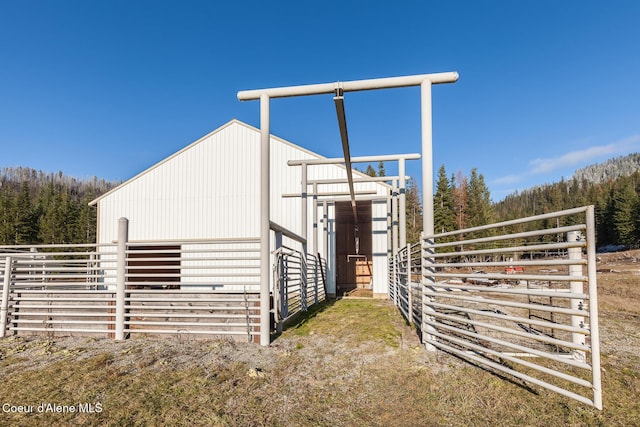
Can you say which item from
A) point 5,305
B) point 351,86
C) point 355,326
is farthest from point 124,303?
point 351,86

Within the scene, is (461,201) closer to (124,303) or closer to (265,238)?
(265,238)

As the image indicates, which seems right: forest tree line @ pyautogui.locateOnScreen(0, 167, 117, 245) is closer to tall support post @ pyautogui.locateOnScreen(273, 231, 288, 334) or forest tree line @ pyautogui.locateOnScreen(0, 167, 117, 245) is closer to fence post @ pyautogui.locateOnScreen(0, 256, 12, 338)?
fence post @ pyautogui.locateOnScreen(0, 256, 12, 338)

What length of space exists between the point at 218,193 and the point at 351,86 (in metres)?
8.78

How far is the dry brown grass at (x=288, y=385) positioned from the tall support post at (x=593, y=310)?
0.23 meters

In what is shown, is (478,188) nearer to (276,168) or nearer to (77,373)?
(276,168)

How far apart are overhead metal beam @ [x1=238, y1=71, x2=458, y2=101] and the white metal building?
21.9ft

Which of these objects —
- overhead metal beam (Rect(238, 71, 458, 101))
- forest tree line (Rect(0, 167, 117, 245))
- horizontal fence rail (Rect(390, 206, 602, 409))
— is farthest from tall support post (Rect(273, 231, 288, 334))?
forest tree line (Rect(0, 167, 117, 245))

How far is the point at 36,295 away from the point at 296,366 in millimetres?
4453

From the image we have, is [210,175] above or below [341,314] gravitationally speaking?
above

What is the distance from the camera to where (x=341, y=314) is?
20.9 ft

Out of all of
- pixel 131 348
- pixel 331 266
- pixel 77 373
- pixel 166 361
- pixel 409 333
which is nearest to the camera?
pixel 77 373

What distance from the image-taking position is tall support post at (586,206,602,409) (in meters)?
2.01

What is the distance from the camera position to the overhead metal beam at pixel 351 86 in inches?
164

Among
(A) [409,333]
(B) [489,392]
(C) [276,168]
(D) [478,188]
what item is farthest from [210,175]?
(D) [478,188]
